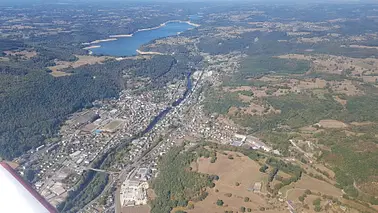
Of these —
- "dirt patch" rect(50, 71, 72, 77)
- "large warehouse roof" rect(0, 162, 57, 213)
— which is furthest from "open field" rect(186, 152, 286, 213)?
"dirt patch" rect(50, 71, 72, 77)

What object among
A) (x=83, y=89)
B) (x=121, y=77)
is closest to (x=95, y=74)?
(x=121, y=77)

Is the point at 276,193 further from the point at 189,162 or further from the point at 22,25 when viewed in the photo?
the point at 22,25

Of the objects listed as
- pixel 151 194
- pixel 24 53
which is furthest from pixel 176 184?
pixel 24 53

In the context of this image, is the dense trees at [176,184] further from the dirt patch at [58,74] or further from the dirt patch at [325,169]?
the dirt patch at [58,74]

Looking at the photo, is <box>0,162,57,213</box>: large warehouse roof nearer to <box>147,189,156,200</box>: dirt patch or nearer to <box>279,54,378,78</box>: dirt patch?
<box>147,189,156,200</box>: dirt patch

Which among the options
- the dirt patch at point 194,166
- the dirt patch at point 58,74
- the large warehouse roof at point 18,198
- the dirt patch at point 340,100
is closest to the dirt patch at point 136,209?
the dirt patch at point 194,166
